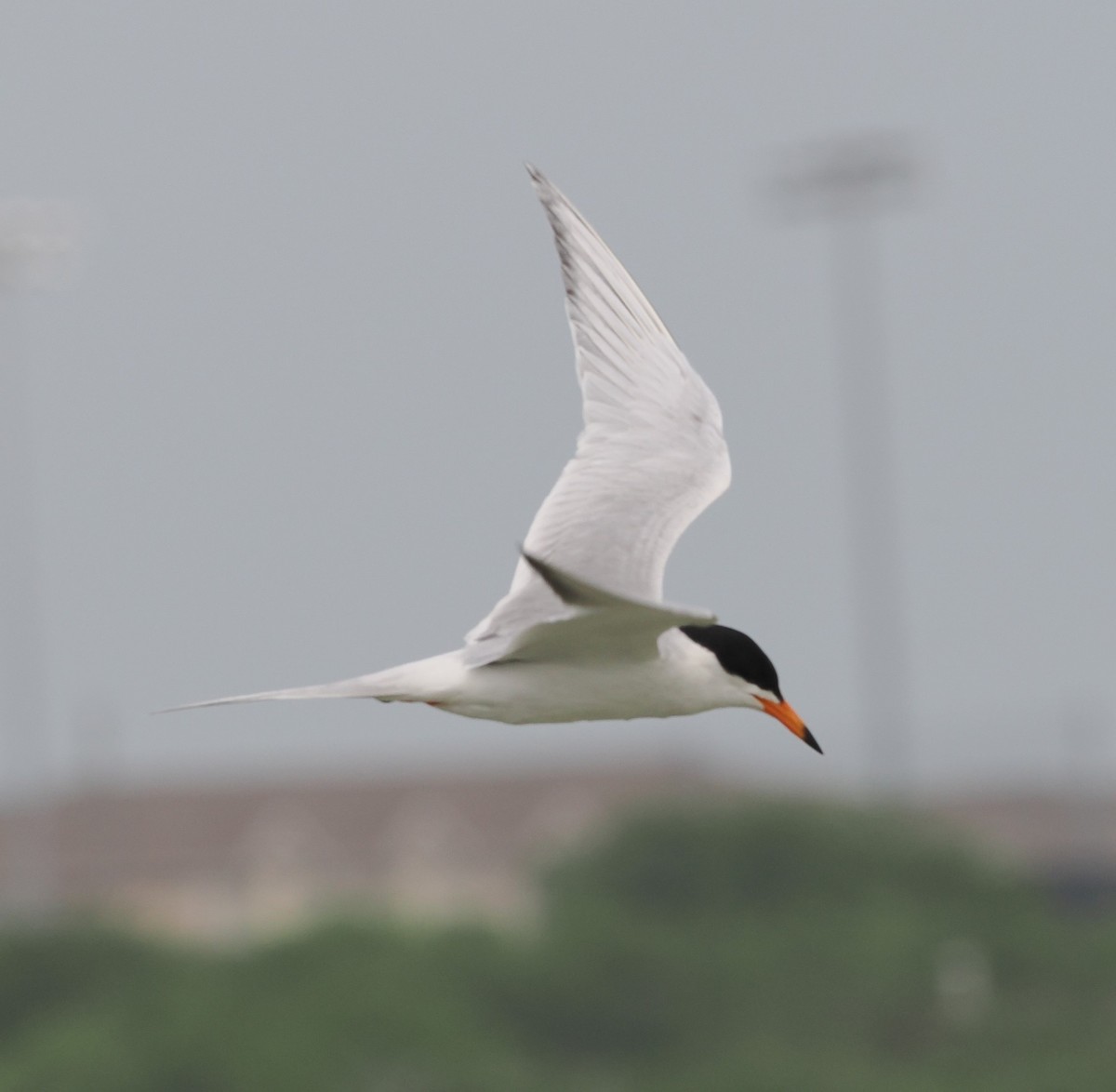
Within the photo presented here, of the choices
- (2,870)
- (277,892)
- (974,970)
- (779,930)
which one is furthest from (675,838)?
(2,870)

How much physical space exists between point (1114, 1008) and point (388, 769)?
3111 centimetres

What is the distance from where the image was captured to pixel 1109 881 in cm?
6600

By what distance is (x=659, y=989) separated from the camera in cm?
4503

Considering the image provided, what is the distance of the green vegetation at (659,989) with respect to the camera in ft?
123

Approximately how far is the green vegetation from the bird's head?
2771 centimetres

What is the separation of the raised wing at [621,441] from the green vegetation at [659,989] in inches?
1058

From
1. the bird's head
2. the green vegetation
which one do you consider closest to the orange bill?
the bird's head

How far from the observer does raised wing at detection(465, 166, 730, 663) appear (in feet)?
30.9

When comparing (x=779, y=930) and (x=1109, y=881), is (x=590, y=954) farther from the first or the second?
(x=1109, y=881)

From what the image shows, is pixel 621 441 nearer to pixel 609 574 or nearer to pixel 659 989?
pixel 609 574

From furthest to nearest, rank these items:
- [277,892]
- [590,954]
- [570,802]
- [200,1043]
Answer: [570,802], [277,892], [590,954], [200,1043]

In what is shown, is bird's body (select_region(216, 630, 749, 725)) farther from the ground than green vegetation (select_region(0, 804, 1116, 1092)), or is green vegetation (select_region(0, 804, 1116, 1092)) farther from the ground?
bird's body (select_region(216, 630, 749, 725))

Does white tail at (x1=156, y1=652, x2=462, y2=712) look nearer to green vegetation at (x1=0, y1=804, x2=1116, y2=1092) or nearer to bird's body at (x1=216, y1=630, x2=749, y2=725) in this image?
bird's body at (x1=216, y1=630, x2=749, y2=725)

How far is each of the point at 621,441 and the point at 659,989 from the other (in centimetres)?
3555
